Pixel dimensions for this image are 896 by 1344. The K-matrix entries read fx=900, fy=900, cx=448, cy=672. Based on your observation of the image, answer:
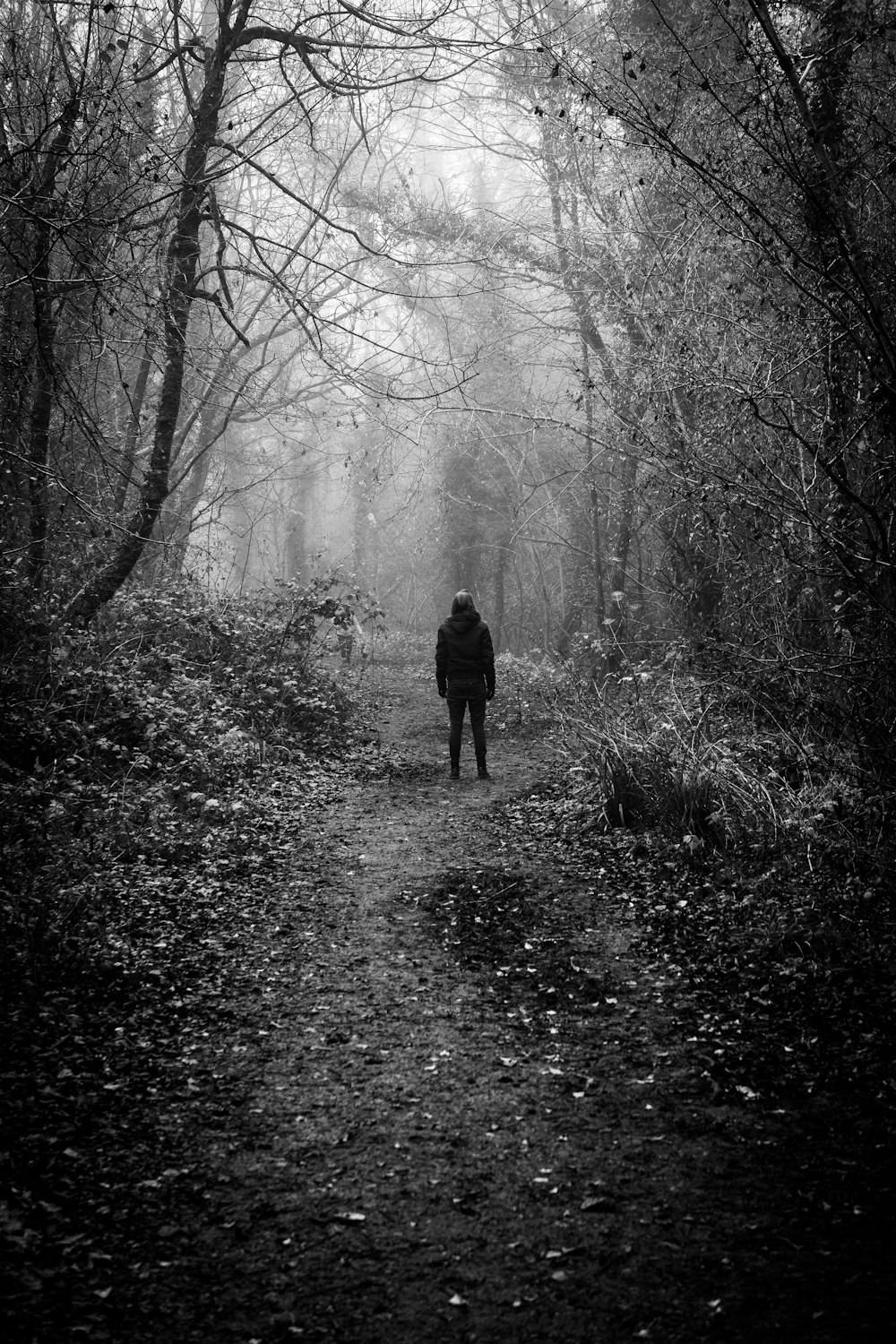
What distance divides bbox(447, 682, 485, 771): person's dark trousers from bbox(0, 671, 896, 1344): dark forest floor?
13.5 feet

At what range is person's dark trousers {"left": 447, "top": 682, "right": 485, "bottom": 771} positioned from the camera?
9828mm

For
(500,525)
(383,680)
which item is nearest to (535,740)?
(383,680)

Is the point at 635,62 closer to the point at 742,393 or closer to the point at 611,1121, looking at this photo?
the point at 742,393

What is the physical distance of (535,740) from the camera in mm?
11852

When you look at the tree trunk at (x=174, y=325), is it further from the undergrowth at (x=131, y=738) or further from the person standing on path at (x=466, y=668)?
the person standing on path at (x=466, y=668)

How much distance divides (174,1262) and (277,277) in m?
7.75

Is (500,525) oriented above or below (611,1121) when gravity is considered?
above

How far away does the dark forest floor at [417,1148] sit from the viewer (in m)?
2.53

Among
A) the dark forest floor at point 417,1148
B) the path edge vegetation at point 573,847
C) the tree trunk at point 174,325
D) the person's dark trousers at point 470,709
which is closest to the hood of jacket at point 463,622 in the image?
the person's dark trousers at point 470,709

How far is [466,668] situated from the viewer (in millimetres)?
9852

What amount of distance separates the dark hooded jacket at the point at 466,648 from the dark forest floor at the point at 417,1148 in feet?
14.2

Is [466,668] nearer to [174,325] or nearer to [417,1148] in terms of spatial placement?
[174,325]

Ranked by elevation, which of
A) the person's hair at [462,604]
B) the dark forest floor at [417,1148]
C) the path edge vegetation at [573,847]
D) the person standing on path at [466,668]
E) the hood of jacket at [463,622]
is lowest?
the dark forest floor at [417,1148]

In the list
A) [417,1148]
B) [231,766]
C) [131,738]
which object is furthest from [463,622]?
[417,1148]
